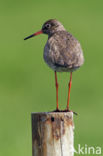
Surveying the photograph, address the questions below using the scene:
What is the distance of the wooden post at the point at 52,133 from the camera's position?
703 cm

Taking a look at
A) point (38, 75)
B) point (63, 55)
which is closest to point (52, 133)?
point (63, 55)

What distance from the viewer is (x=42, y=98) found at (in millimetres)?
16172

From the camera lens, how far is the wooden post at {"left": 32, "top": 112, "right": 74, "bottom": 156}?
7031 mm

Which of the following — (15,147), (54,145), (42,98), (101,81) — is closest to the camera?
(54,145)

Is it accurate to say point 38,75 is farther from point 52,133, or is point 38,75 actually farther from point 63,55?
point 52,133

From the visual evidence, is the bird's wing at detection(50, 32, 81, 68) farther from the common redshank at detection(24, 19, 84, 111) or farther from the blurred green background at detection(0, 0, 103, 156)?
the blurred green background at detection(0, 0, 103, 156)

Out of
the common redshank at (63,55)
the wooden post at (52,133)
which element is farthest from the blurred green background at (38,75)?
the wooden post at (52,133)

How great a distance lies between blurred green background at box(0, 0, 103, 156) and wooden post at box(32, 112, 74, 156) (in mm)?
5046

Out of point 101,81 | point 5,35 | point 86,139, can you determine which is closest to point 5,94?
point 101,81

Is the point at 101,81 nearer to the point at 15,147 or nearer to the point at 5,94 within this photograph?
the point at 5,94

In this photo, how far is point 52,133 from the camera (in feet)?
23.0

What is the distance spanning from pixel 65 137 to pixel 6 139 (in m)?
5.70

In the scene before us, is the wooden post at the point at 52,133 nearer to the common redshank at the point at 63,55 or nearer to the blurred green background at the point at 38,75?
the common redshank at the point at 63,55

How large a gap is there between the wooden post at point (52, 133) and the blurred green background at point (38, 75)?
199 inches
